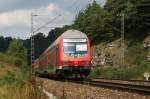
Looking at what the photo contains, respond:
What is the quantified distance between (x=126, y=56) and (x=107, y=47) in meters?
11.6

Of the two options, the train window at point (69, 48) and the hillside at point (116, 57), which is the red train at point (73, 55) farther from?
the hillside at point (116, 57)

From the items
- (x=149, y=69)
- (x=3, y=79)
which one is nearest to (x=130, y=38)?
(x=149, y=69)

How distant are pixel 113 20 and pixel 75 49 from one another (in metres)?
46.9

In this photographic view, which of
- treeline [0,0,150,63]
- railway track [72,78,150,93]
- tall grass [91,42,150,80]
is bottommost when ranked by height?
railway track [72,78,150,93]

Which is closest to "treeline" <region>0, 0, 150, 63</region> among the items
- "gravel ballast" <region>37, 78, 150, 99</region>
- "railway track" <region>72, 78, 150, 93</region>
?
"railway track" <region>72, 78, 150, 93</region>

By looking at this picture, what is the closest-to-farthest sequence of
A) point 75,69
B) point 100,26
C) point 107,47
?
point 75,69, point 107,47, point 100,26

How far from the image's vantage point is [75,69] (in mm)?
40375

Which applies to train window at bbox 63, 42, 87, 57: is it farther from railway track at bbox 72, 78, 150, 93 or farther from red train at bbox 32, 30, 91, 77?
railway track at bbox 72, 78, 150, 93

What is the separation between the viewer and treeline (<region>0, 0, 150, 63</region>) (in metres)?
76.3

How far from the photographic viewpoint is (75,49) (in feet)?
134

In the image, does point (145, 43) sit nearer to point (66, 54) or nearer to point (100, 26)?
point (100, 26)

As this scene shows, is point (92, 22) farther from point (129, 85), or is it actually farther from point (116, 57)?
point (129, 85)

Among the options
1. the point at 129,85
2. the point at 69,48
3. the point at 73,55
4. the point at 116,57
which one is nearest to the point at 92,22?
the point at 116,57

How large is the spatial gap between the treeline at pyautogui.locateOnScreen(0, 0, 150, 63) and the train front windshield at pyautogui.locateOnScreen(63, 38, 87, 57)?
34.2m
